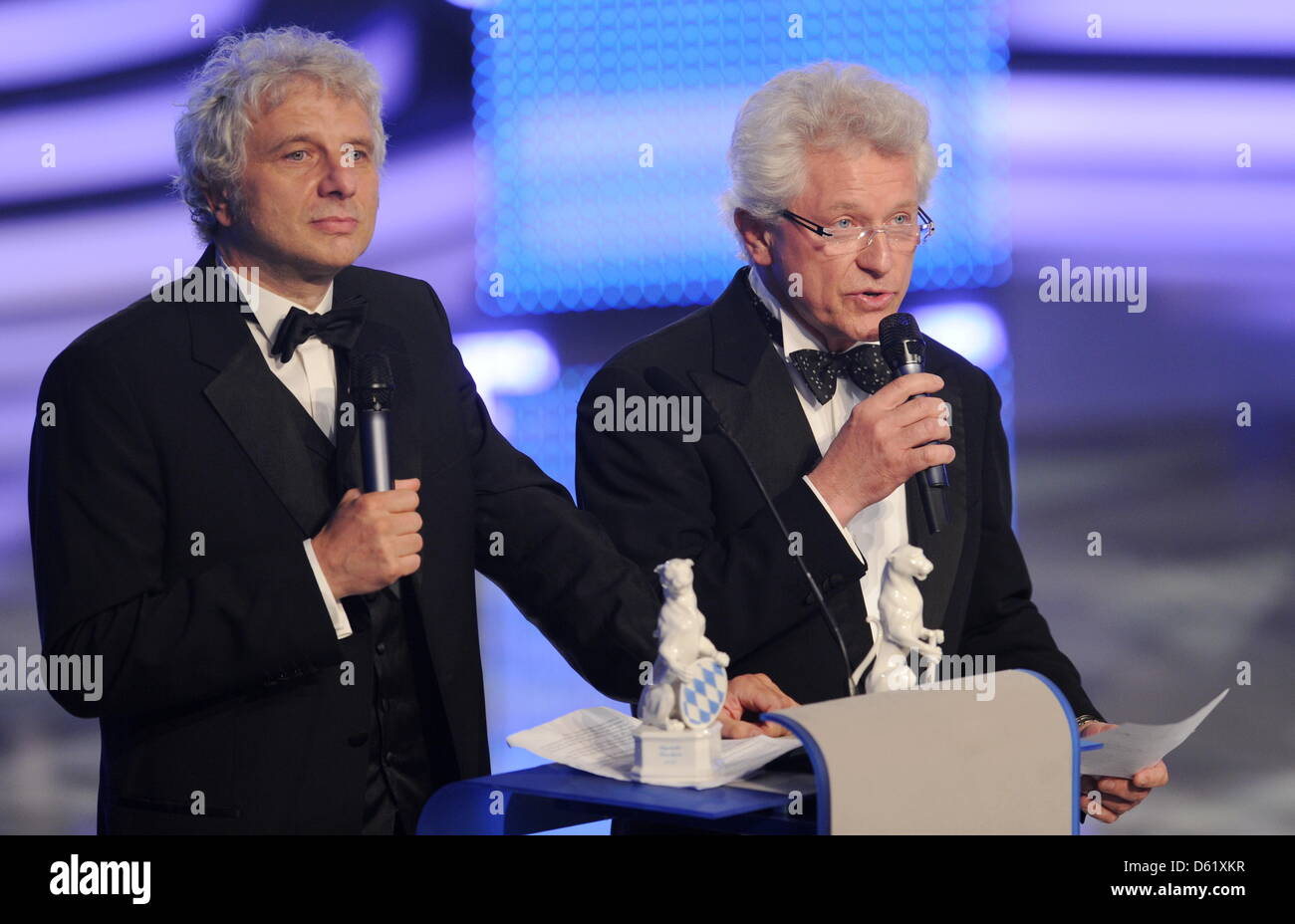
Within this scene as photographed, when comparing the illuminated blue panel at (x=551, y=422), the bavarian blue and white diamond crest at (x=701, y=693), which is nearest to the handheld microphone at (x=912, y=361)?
the bavarian blue and white diamond crest at (x=701, y=693)

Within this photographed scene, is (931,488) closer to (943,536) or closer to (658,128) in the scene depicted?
(943,536)

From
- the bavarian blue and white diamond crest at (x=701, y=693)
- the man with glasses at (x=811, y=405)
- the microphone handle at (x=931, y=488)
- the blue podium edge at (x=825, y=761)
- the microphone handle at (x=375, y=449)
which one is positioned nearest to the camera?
the blue podium edge at (x=825, y=761)

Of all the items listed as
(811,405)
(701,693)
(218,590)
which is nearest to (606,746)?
(701,693)

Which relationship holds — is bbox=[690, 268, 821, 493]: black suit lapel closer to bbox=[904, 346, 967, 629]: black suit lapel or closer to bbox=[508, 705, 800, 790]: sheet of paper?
bbox=[904, 346, 967, 629]: black suit lapel

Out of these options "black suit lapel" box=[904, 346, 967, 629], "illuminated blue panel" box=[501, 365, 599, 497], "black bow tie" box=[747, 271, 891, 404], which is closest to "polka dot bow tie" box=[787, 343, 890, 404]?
"black bow tie" box=[747, 271, 891, 404]

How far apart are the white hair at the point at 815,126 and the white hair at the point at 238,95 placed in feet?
2.16

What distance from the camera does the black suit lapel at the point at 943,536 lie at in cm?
249

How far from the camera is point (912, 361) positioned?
233cm

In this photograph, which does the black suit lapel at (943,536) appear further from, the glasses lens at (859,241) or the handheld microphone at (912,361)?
the glasses lens at (859,241)

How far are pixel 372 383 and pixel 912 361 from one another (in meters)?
0.83

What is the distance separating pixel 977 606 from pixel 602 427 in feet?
2.45

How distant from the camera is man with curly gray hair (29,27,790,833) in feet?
6.82

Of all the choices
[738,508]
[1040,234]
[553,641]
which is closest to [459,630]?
[553,641]

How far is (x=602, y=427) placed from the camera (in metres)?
2.56
